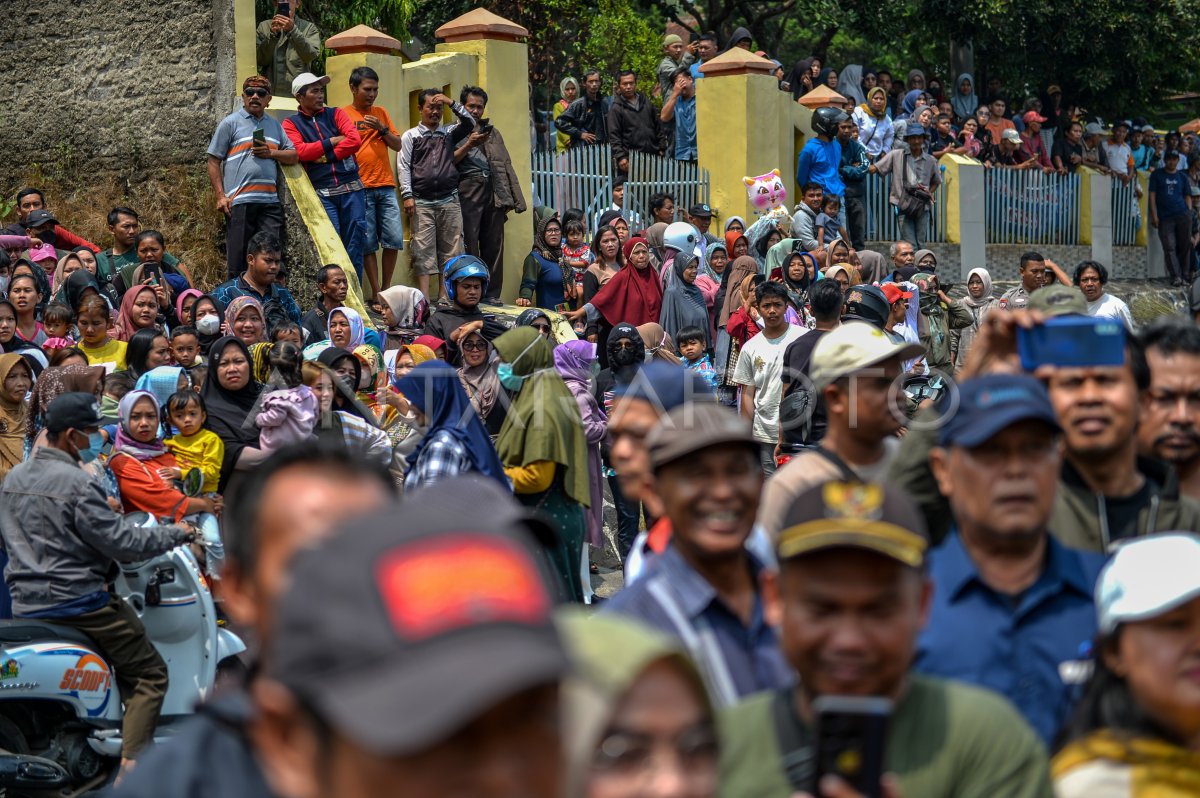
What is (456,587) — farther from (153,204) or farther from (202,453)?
(153,204)

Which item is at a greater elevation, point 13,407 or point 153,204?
point 153,204

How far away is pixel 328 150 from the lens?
532 inches

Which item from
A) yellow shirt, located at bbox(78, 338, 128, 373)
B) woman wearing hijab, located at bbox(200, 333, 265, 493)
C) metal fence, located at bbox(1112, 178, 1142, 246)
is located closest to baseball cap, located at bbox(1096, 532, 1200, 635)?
woman wearing hijab, located at bbox(200, 333, 265, 493)

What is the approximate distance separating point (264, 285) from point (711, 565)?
29.8 feet

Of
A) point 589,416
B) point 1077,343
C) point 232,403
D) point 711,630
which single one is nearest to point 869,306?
point 589,416

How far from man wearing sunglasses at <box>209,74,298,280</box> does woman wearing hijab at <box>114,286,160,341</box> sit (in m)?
1.94

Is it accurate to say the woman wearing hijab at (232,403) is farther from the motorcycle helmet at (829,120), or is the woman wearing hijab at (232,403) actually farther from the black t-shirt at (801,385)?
the motorcycle helmet at (829,120)

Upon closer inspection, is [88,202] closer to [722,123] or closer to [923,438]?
[722,123]

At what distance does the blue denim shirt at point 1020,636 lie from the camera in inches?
127

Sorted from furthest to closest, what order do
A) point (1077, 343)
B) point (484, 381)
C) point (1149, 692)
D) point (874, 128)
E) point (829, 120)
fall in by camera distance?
1. point (874, 128)
2. point (829, 120)
3. point (484, 381)
4. point (1077, 343)
5. point (1149, 692)

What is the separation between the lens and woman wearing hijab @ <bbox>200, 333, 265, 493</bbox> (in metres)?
9.19

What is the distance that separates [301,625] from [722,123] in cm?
1807

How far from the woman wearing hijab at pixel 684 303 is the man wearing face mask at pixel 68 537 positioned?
22.7 feet

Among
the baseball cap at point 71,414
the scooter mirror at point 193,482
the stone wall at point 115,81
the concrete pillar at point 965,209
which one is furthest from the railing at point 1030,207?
the baseball cap at point 71,414
